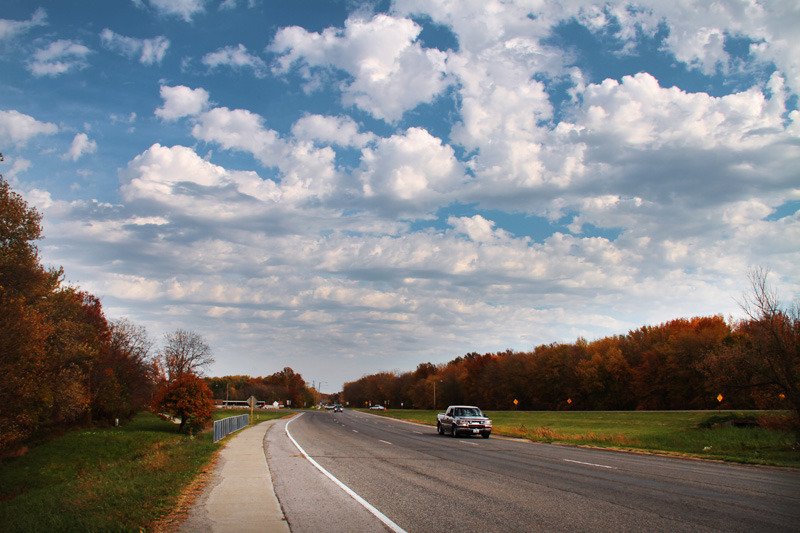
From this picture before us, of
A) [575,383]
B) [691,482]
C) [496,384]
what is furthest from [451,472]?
[496,384]

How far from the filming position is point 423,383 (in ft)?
509

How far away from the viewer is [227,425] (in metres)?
29.8

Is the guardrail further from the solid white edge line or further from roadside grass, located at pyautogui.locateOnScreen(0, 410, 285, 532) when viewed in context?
the solid white edge line

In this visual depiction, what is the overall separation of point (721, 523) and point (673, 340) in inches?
3001

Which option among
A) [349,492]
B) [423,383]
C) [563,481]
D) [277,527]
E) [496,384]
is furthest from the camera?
[423,383]

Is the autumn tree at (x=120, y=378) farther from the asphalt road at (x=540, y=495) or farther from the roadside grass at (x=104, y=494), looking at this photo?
the asphalt road at (x=540, y=495)

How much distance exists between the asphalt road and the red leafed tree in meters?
30.3

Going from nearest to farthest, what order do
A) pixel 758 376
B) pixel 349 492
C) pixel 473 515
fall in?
pixel 473 515, pixel 349 492, pixel 758 376

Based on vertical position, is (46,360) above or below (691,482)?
above

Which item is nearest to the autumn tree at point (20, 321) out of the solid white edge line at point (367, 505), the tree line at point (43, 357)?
the tree line at point (43, 357)

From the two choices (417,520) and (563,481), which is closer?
(417,520)

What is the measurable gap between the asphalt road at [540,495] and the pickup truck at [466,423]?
12415 mm

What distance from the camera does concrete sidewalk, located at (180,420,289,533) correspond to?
24.9 ft

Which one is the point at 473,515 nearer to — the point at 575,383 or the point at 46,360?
the point at 46,360
